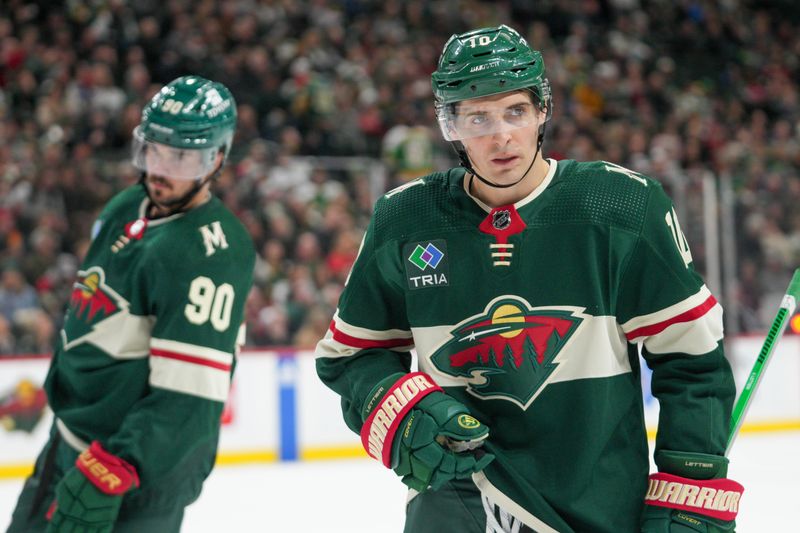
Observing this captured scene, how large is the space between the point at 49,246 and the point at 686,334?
18.0 ft

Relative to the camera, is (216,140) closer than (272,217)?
Yes

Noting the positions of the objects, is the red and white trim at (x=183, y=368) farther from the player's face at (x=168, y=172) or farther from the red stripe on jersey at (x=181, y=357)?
the player's face at (x=168, y=172)

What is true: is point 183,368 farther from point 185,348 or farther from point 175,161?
point 175,161

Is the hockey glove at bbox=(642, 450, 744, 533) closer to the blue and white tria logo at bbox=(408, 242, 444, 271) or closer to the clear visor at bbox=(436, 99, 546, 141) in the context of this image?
the blue and white tria logo at bbox=(408, 242, 444, 271)

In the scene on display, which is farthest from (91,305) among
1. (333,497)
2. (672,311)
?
(333,497)

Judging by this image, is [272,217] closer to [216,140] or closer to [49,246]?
[49,246]

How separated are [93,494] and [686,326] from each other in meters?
1.24

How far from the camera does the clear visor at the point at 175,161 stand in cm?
248

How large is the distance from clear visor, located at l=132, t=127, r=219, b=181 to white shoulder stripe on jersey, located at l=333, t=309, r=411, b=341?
30.0 inches

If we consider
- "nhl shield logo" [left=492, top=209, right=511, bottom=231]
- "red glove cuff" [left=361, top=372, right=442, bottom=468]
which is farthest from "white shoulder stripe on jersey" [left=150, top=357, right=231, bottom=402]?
"nhl shield logo" [left=492, top=209, right=511, bottom=231]

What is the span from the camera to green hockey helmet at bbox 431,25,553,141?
1.75 meters

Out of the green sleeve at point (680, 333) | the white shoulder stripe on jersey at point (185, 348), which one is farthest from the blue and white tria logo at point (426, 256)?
the white shoulder stripe on jersey at point (185, 348)

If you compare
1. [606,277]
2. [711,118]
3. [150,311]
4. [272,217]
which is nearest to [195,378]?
[150,311]

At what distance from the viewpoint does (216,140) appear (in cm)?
256
